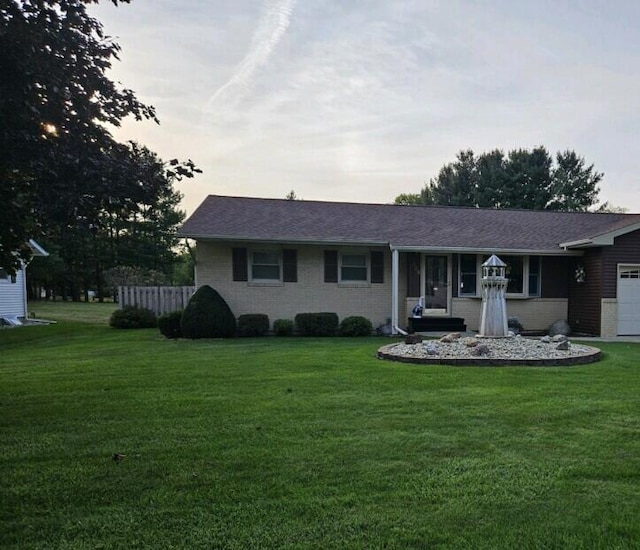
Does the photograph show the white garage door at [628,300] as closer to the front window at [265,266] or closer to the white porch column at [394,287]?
the white porch column at [394,287]

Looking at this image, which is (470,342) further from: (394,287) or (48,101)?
(48,101)

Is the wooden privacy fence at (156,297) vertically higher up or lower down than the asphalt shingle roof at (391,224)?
lower down

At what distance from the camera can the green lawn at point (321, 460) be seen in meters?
2.66

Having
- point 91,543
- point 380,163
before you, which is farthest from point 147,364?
point 380,163

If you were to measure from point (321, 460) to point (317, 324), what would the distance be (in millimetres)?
9883

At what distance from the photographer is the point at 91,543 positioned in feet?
8.31

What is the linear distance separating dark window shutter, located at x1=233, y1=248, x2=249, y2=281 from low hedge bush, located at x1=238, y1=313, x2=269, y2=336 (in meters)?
1.27

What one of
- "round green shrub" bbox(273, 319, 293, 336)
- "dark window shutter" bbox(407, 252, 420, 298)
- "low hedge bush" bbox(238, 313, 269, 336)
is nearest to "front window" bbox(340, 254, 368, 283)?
"dark window shutter" bbox(407, 252, 420, 298)

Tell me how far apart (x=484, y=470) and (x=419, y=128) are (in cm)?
1353

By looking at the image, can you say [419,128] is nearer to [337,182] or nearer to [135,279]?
[337,182]

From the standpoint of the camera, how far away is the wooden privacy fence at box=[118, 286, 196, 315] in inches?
651

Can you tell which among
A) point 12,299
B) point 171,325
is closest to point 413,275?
point 171,325

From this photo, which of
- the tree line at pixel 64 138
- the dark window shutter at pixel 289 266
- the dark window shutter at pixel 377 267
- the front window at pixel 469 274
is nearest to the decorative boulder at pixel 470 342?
the front window at pixel 469 274

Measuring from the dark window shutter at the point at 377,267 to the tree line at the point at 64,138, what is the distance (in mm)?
10383
